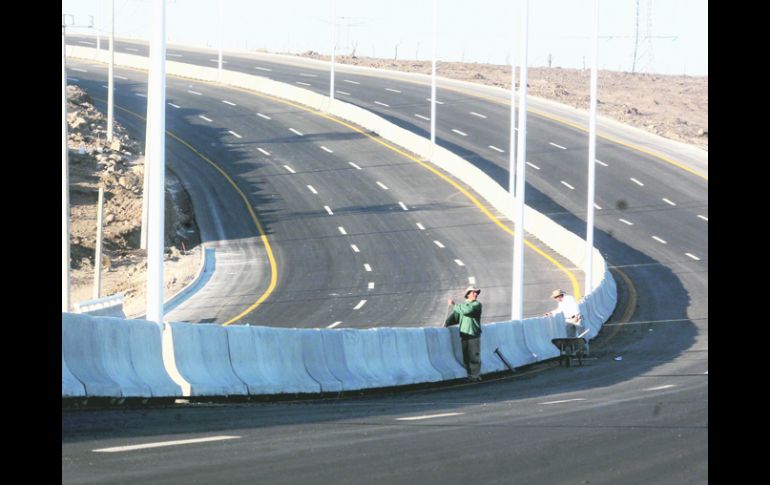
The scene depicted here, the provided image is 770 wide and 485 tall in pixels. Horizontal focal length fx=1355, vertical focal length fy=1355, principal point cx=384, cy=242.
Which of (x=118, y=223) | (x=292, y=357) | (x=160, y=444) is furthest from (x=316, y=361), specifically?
(x=118, y=223)

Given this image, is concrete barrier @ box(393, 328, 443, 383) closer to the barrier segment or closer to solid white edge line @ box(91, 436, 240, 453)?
the barrier segment

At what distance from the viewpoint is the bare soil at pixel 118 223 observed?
48.7 meters

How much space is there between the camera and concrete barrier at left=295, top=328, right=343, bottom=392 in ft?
62.5

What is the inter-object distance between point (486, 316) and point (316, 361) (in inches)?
795

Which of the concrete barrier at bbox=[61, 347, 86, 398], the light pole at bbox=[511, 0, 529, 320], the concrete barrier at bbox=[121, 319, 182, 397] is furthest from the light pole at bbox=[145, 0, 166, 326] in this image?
the light pole at bbox=[511, 0, 529, 320]

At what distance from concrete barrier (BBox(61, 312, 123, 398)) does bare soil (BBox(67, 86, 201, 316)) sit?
95.2ft

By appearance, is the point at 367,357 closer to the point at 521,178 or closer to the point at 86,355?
the point at 86,355

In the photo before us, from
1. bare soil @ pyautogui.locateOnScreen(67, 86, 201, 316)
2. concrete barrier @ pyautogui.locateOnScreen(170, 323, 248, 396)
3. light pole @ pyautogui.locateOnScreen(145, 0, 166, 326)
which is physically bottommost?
bare soil @ pyautogui.locateOnScreen(67, 86, 201, 316)

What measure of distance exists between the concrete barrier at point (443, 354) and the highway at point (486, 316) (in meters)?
0.87

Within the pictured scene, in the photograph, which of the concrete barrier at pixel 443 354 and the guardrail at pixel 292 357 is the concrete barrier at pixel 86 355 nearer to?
the guardrail at pixel 292 357
